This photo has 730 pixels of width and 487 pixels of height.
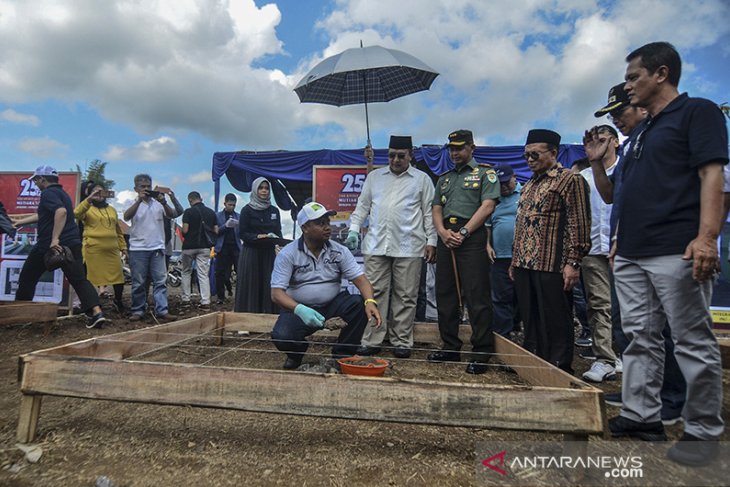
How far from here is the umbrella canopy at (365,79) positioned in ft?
16.0

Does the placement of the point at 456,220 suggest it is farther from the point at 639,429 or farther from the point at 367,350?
the point at 639,429

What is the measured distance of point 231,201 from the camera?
7.73 meters

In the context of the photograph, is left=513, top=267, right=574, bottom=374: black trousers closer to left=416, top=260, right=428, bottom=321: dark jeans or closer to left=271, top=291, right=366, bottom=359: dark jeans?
left=271, top=291, right=366, bottom=359: dark jeans

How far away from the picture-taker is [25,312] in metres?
4.28

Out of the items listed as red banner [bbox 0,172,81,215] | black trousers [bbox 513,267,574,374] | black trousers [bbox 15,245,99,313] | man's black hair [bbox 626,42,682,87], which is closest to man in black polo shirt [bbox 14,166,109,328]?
black trousers [bbox 15,245,99,313]

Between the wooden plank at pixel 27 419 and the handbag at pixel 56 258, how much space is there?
3.13 meters

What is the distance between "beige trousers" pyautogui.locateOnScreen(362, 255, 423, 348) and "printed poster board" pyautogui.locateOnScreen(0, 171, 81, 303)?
15.6ft

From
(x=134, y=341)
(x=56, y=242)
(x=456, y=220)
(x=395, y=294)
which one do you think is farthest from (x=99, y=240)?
(x=456, y=220)

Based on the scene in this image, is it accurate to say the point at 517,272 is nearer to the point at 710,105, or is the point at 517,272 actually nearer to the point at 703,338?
the point at 703,338

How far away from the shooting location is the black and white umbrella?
4.88 metres

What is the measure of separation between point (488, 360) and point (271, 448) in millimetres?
1949

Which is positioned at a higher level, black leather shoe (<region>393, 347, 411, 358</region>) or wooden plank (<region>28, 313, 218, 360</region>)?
wooden plank (<region>28, 313, 218, 360</region>)

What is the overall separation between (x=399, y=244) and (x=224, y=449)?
2.25 meters

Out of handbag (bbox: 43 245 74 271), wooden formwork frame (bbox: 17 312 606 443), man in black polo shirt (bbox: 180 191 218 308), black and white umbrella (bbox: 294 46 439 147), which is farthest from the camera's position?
man in black polo shirt (bbox: 180 191 218 308)
